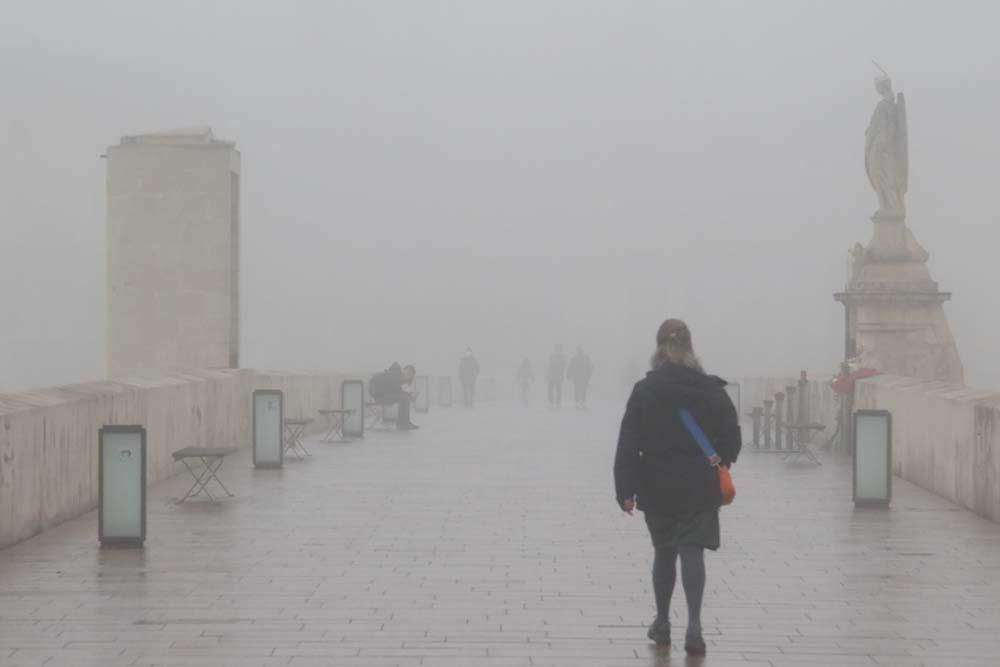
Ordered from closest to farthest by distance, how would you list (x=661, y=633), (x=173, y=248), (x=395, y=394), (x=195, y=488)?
(x=661, y=633) < (x=195, y=488) < (x=173, y=248) < (x=395, y=394)

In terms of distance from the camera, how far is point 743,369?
82.9 meters

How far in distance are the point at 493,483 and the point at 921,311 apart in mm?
10762

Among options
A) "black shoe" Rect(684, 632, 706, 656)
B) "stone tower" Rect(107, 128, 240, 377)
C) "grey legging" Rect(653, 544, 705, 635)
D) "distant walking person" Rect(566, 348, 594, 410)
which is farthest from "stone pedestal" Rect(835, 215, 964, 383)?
"distant walking person" Rect(566, 348, 594, 410)

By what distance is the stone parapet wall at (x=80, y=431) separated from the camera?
11.9 meters

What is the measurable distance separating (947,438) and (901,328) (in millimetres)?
10676

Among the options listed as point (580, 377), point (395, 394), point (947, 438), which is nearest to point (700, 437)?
point (947, 438)

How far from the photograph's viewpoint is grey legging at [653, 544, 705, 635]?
799 centimetres

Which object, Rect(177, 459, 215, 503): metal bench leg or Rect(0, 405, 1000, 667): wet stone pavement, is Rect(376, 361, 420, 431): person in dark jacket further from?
Rect(0, 405, 1000, 667): wet stone pavement

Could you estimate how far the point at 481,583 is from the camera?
399 inches

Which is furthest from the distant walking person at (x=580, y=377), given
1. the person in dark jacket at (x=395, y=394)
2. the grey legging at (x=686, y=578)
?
the grey legging at (x=686, y=578)

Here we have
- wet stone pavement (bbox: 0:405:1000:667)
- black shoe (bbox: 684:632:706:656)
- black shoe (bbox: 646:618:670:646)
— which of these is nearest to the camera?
black shoe (bbox: 684:632:706:656)

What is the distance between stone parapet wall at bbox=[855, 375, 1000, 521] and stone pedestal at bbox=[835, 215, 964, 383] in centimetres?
567

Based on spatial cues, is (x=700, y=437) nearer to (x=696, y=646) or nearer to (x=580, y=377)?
(x=696, y=646)

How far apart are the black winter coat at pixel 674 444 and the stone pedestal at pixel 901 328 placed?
1779cm
